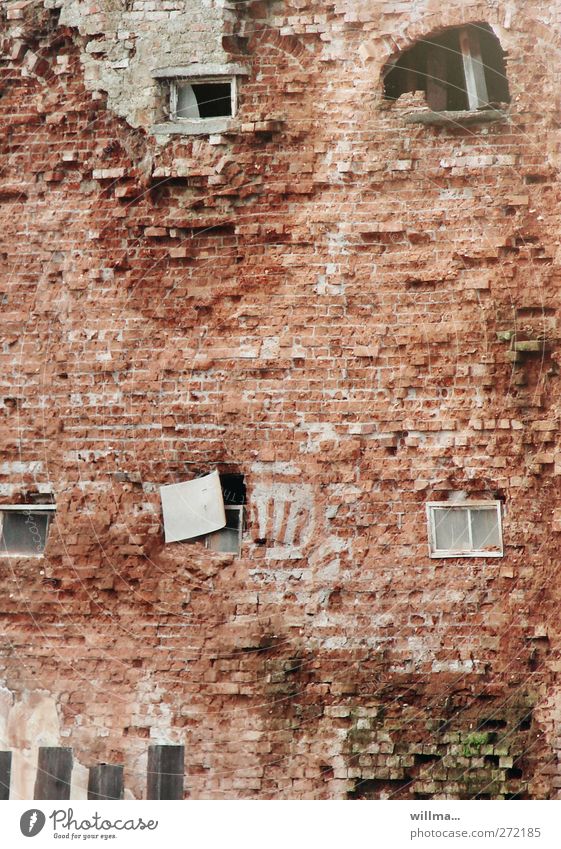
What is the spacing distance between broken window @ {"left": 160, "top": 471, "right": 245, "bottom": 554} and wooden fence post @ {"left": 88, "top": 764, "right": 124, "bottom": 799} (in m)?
1.09

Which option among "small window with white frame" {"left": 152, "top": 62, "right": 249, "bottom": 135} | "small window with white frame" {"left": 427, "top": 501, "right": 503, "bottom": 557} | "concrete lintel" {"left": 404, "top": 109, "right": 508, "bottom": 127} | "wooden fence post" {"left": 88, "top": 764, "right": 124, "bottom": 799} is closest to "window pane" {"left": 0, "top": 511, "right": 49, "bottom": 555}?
"wooden fence post" {"left": 88, "top": 764, "right": 124, "bottom": 799}

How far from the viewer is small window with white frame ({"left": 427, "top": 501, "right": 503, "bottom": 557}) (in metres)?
4.24

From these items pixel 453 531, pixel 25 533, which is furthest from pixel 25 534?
pixel 453 531

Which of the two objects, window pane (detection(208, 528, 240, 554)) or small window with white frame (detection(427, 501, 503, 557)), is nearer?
small window with white frame (detection(427, 501, 503, 557))

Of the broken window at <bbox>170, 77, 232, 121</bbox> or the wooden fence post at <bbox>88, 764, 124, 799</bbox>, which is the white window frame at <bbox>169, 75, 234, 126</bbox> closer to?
the broken window at <bbox>170, 77, 232, 121</bbox>

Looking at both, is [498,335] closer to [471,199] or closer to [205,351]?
[471,199]

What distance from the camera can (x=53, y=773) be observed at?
4227 millimetres

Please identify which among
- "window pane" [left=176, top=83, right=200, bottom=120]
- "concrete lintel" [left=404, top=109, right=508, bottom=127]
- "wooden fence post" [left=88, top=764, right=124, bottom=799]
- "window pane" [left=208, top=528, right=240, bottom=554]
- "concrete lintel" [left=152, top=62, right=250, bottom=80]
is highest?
"concrete lintel" [left=152, top=62, right=250, bottom=80]

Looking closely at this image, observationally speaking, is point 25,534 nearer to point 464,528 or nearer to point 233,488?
point 233,488

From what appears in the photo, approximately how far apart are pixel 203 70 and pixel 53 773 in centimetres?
338

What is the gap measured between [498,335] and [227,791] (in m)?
2.46
